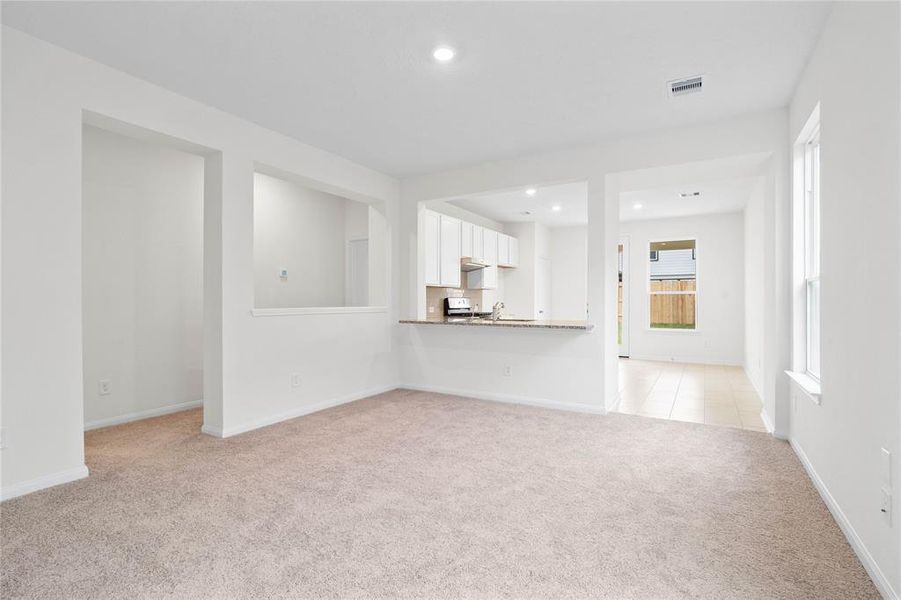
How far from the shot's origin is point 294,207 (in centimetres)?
603

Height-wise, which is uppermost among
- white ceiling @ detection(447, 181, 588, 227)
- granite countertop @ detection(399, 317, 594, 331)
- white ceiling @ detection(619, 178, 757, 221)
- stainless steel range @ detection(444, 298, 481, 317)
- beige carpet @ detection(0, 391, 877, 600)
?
white ceiling @ detection(619, 178, 757, 221)

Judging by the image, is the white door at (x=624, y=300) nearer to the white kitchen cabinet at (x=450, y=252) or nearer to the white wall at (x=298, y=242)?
the white kitchen cabinet at (x=450, y=252)

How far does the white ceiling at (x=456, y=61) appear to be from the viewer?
2.37 metres

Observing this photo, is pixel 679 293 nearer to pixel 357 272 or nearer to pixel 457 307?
pixel 457 307

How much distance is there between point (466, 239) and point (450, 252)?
533mm

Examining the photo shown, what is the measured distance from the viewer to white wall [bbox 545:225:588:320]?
29.8 ft

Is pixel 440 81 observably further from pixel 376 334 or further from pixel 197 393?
pixel 197 393

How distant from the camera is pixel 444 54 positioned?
274 cm

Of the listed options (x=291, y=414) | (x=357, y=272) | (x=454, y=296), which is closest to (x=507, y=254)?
(x=454, y=296)

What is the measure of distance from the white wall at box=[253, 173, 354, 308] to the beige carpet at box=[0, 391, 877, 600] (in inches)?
97.8

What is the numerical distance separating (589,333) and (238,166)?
344 cm

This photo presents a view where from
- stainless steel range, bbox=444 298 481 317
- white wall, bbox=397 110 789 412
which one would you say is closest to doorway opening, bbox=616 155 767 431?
white wall, bbox=397 110 789 412

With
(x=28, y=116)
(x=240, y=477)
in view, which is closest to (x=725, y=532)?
(x=240, y=477)

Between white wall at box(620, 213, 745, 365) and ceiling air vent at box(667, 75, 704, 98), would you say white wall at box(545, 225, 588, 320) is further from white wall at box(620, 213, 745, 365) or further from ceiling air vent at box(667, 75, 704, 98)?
ceiling air vent at box(667, 75, 704, 98)
